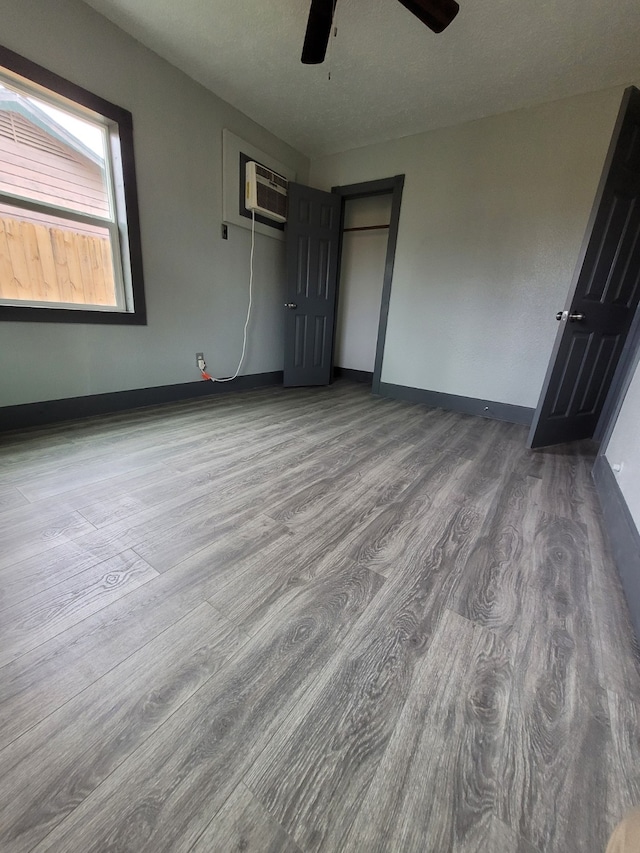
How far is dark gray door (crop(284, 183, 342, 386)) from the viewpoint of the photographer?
351cm

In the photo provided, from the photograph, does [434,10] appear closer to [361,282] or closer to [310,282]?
[310,282]

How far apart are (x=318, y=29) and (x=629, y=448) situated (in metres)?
2.71

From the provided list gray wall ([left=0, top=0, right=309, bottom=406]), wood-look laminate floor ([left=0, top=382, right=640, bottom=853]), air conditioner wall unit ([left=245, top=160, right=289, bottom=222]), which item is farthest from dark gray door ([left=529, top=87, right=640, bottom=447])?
gray wall ([left=0, top=0, right=309, bottom=406])

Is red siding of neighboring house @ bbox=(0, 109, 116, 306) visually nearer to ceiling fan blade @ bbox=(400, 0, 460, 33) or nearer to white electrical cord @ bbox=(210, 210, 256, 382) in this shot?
white electrical cord @ bbox=(210, 210, 256, 382)

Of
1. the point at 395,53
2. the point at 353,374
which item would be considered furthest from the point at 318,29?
the point at 353,374

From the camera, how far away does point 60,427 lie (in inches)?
88.7

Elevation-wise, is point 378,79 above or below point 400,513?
above

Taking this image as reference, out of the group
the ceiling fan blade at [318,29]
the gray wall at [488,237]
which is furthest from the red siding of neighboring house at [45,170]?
the gray wall at [488,237]

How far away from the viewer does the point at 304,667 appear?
0.85 metres

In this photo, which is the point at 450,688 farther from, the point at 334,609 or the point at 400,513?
the point at 400,513

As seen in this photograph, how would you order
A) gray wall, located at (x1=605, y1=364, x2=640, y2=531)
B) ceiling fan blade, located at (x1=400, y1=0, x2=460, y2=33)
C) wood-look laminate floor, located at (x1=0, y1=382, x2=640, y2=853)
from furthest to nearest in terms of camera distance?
1. ceiling fan blade, located at (x1=400, y1=0, x2=460, y2=33)
2. gray wall, located at (x1=605, y1=364, x2=640, y2=531)
3. wood-look laminate floor, located at (x1=0, y1=382, x2=640, y2=853)

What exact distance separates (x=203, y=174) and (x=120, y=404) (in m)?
2.07

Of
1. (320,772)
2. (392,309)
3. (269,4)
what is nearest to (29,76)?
(269,4)

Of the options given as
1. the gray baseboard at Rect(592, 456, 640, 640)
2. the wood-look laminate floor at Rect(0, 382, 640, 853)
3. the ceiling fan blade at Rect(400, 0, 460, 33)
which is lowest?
the wood-look laminate floor at Rect(0, 382, 640, 853)
